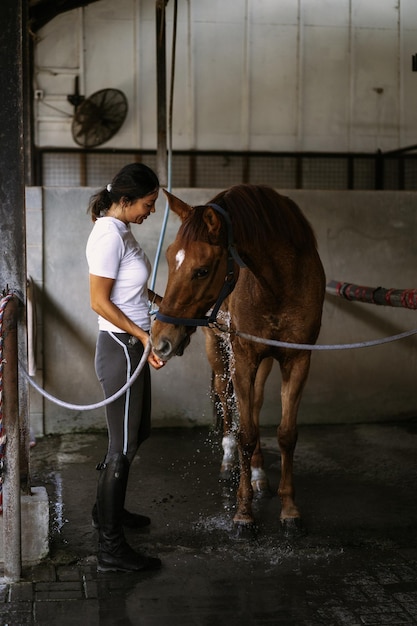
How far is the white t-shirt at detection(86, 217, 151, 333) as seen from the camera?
8.64 feet

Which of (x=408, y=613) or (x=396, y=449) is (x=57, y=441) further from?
(x=408, y=613)

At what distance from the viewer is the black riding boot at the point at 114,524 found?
2738mm

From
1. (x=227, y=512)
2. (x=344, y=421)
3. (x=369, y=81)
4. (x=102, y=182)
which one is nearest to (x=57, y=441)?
(x=227, y=512)

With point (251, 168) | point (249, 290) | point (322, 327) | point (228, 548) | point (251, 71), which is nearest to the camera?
point (228, 548)

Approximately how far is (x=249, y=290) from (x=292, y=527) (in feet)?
3.48

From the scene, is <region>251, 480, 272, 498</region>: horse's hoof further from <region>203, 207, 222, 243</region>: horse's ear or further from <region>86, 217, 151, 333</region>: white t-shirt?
<region>203, 207, 222, 243</region>: horse's ear

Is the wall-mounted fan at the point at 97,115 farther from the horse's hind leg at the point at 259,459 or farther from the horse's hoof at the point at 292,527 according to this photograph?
the horse's hoof at the point at 292,527

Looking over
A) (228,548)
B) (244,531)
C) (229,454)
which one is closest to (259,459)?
(229,454)

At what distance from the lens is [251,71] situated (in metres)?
9.51

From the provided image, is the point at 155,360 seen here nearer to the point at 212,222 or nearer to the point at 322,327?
the point at 212,222

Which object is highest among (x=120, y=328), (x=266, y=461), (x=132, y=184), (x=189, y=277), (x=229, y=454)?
(x=132, y=184)

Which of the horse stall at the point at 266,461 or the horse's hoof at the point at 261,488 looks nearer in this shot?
the horse stall at the point at 266,461

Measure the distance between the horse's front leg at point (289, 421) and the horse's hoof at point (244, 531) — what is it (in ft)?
0.50

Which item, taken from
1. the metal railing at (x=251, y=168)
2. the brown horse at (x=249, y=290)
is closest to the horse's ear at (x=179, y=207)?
the brown horse at (x=249, y=290)
